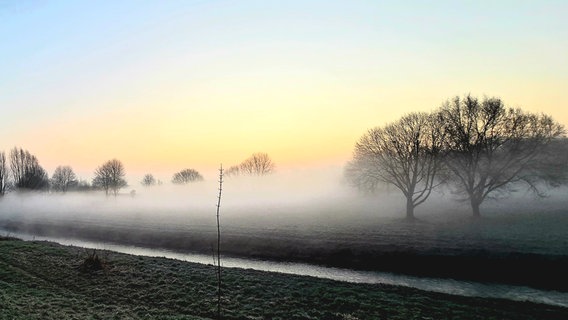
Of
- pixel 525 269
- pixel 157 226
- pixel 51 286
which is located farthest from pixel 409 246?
pixel 157 226

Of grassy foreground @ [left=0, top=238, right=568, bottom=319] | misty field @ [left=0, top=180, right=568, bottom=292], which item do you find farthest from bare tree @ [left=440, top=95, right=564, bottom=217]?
grassy foreground @ [left=0, top=238, right=568, bottom=319]

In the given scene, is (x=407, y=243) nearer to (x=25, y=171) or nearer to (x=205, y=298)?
(x=205, y=298)

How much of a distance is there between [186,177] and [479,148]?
6085 inches

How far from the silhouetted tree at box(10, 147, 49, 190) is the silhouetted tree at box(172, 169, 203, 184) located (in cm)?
6206

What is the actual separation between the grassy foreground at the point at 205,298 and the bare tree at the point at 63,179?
6476 inches

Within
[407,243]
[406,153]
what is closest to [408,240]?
[407,243]

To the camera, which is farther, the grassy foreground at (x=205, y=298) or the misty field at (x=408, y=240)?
the misty field at (x=408, y=240)

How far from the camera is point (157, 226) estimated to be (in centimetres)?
5375

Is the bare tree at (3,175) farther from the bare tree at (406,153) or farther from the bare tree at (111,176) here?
the bare tree at (406,153)

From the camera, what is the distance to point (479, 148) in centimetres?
4872

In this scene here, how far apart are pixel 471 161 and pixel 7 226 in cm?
8222

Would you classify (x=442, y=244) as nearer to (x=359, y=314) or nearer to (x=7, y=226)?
(x=359, y=314)

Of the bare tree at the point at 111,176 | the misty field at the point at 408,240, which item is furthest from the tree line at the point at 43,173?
the misty field at the point at 408,240

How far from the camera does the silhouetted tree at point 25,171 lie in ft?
410
